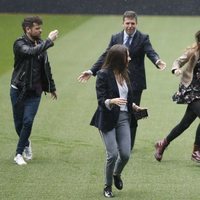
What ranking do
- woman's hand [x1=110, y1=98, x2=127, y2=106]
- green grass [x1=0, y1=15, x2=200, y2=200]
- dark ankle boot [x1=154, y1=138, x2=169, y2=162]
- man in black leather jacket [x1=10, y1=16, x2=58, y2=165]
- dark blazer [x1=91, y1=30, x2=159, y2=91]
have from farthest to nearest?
dark ankle boot [x1=154, y1=138, x2=169, y2=162]
dark blazer [x1=91, y1=30, x2=159, y2=91]
man in black leather jacket [x1=10, y1=16, x2=58, y2=165]
green grass [x1=0, y1=15, x2=200, y2=200]
woman's hand [x1=110, y1=98, x2=127, y2=106]

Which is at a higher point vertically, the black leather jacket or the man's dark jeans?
the black leather jacket

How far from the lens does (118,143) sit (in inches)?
332

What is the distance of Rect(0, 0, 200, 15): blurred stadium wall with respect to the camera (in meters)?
31.1

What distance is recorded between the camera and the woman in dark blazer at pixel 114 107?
827 cm

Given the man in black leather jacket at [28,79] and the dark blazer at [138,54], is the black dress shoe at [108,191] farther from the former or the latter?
the dark blazer at [138,54]

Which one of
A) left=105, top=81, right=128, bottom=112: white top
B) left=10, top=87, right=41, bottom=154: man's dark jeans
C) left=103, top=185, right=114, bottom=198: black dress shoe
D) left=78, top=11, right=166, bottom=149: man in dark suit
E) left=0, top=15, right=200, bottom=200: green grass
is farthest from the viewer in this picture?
left=78, top=11, right=166, bottom=149: man in dark suit

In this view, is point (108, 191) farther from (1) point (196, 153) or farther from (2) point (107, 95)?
(1) point (196, 153)

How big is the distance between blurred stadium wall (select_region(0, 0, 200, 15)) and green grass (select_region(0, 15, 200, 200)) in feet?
41.5

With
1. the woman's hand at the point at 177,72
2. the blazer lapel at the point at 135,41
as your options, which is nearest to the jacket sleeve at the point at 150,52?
the blazer lapel at the point at 135,41

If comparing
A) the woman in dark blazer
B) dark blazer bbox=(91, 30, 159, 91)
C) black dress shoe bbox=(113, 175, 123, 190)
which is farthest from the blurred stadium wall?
the woman in dark blazer

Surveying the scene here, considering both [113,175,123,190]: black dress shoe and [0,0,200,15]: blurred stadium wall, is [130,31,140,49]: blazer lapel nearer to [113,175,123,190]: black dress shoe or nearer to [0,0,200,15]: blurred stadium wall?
[113,175,123,190]: black dress shoe

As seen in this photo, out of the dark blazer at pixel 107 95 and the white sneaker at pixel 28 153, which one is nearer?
the dark blazer at pixel 107 95

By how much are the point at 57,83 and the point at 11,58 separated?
3.47 m

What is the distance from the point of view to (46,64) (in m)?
9.95
